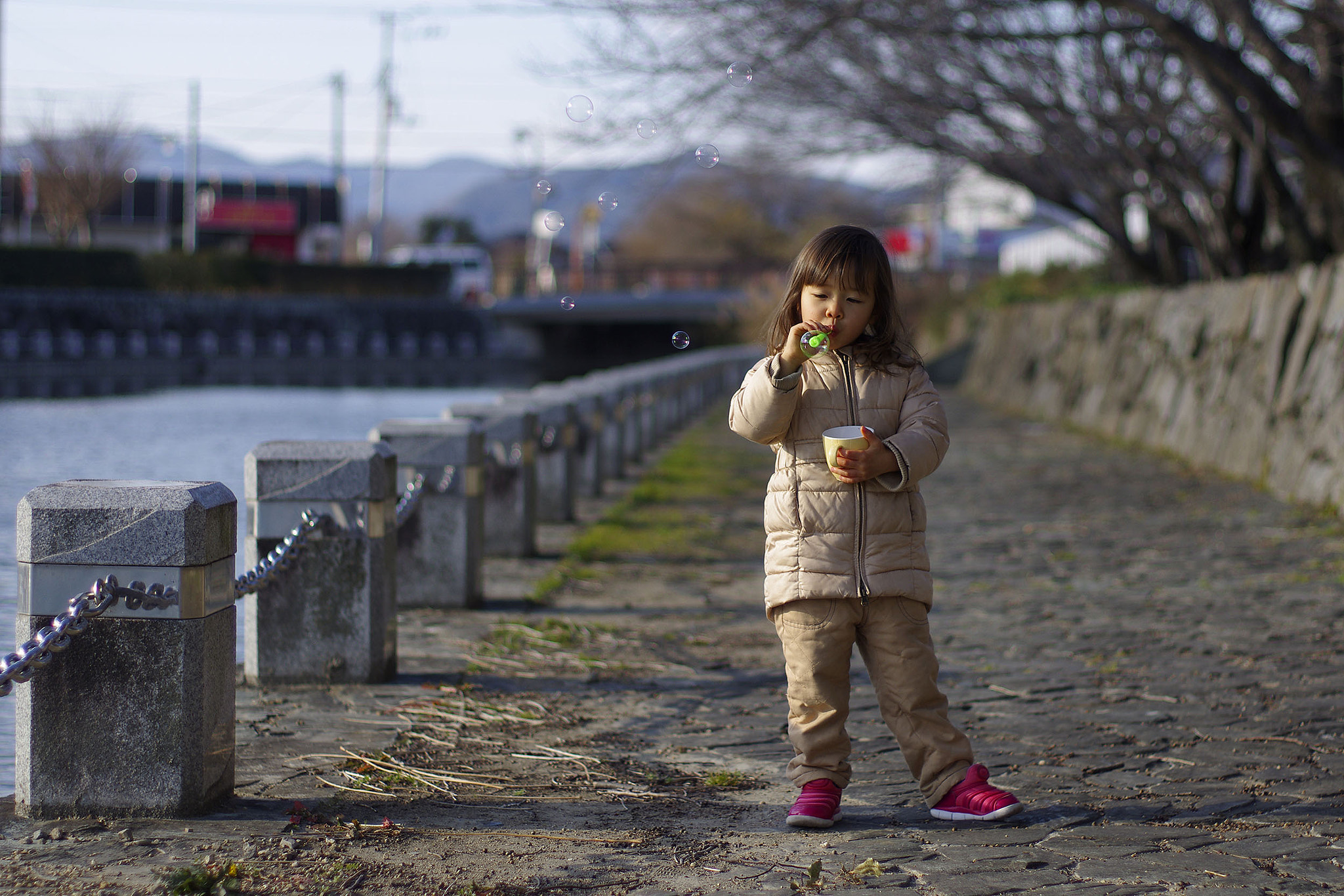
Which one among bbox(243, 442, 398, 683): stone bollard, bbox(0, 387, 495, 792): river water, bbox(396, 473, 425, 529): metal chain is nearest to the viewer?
bbox(243, 442, 398, 683): stone bollard

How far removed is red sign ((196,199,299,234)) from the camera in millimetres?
70312

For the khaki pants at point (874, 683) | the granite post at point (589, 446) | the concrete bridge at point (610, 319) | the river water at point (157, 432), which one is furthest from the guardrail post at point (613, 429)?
the concrete bridge at point (610, 319)

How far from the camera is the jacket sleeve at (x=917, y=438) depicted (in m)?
3.39

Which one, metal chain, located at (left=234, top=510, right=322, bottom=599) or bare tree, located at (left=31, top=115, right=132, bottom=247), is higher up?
bare tree, located at (left=31, top=115, right=132, bottom=247)

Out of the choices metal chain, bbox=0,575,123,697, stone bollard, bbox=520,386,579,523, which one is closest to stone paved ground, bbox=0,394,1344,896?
metal chain, bbox=0,575,123,697

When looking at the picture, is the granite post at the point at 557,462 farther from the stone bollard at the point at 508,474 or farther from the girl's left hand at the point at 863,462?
the girl's left hand at the point at 863,462

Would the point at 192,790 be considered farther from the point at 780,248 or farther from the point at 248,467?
the point at 780,248

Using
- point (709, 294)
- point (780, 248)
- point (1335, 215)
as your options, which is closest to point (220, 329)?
point (709, 294)

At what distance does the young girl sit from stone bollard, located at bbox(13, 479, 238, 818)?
1.41 m

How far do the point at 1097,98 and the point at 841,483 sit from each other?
1513cm

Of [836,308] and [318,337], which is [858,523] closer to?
[836,308]

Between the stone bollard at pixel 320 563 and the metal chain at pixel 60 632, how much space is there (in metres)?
1.50

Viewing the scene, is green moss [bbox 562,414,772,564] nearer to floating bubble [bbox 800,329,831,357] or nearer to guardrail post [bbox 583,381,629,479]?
guardrail post [bbox 583,381,629,479]

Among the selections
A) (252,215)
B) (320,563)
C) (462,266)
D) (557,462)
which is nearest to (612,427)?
(557,462)
